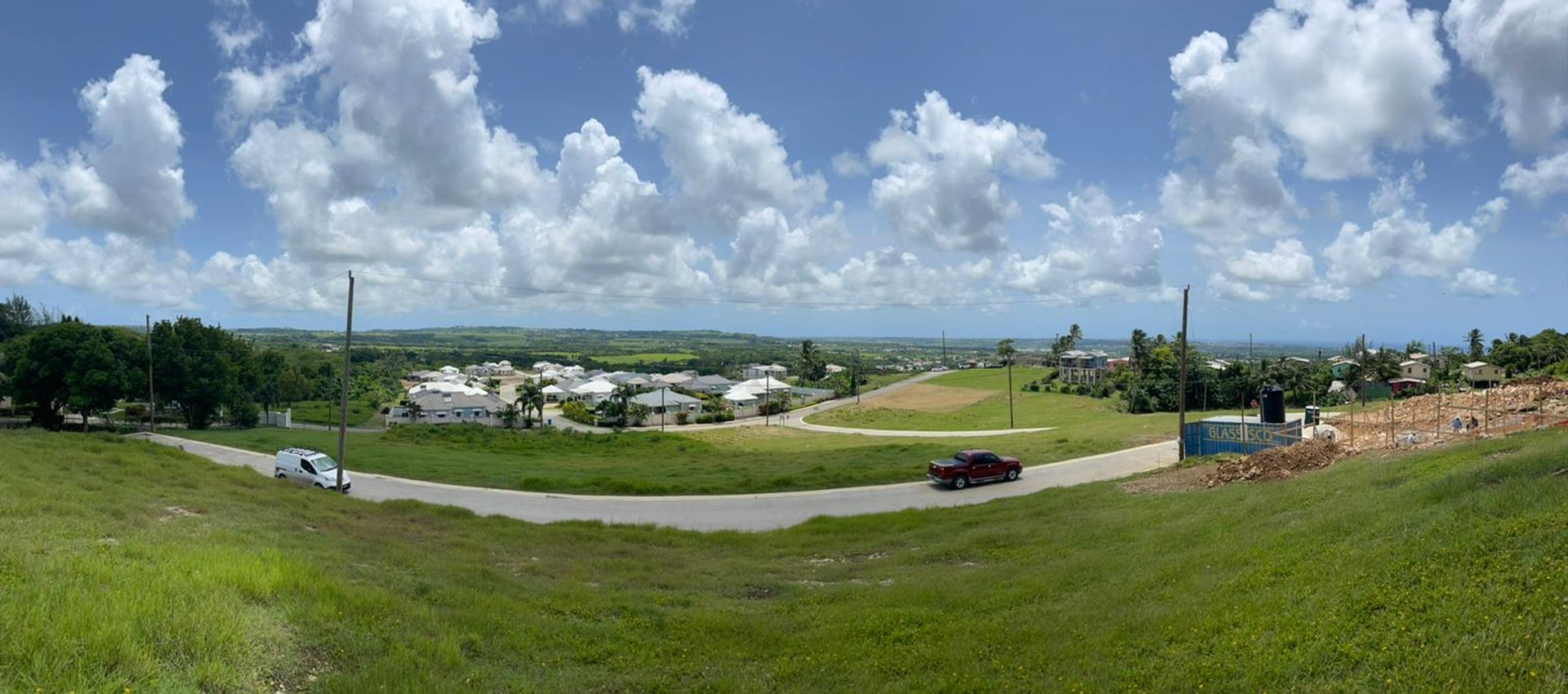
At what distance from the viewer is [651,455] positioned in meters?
44.4

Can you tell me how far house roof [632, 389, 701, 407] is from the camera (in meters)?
78.6

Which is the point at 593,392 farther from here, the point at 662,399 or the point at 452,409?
the point at 452,409

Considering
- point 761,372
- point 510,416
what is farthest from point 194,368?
point 761,372

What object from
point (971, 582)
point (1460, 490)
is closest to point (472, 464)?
point (971, 582)

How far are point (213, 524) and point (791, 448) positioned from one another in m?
35.9


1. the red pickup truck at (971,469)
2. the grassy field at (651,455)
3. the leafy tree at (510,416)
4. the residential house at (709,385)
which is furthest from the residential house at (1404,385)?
the leafy tree at (510,416)

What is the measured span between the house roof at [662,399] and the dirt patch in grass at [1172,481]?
182 ft

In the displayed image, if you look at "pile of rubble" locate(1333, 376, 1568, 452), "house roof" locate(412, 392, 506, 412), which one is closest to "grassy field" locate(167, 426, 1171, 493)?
"pile of rubble" locate(1333, 376, 1568, 452)

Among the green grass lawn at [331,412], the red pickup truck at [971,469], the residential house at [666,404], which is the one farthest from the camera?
the residential house at [666,404]

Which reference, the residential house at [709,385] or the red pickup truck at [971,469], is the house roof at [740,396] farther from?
the red pickup truck at [971,469]

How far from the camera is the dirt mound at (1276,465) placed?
825 inches

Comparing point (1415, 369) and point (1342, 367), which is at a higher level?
point (1415, 369)

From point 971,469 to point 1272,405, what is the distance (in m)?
17.8

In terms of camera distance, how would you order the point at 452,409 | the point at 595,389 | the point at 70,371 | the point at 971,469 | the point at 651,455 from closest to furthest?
the point at 971,469 → the point at 651,455 → the point at 70,371 → the point at 452,409 → the point at 595,389
